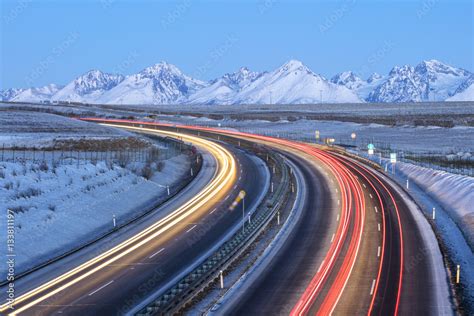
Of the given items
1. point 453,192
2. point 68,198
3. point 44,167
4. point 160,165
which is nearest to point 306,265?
point 68,198

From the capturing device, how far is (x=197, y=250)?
113 feet

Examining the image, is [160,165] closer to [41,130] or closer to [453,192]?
[453,192]

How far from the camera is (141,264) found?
3125 cm

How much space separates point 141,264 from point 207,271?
5118mm

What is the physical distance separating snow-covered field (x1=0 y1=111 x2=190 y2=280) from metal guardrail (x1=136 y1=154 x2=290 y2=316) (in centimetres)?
904

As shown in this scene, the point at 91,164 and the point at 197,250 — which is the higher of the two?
the point at 91,164

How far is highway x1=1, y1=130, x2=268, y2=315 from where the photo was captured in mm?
25203

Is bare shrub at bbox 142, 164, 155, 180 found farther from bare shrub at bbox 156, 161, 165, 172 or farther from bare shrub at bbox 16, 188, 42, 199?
bare shrub at bbox 16, 188, 42, 199

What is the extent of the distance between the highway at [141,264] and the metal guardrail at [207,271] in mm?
1717

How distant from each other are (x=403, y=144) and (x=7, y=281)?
82514 mm

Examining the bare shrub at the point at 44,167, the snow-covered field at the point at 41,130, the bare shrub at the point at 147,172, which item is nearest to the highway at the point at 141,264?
the bare shrub at the point at 147,172

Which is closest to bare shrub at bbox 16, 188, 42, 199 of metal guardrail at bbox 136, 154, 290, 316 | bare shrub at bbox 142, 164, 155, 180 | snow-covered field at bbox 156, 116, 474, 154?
metal guardrail at bbox 136, 154, 290, 316

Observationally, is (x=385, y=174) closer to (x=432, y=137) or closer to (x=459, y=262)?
(x=459, y=262)

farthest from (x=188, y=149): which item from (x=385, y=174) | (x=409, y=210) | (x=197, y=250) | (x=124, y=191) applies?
(x=197, y=250)
